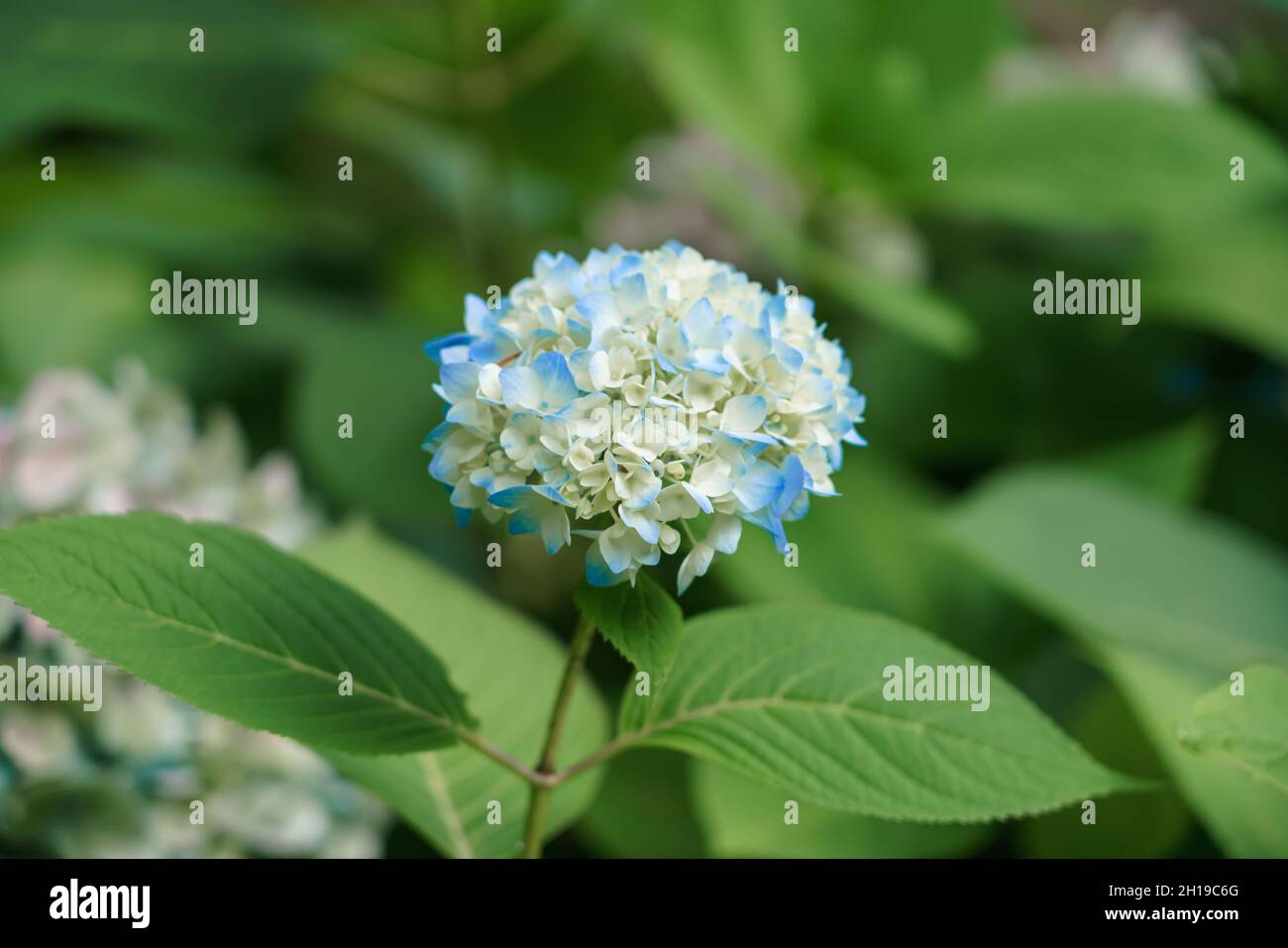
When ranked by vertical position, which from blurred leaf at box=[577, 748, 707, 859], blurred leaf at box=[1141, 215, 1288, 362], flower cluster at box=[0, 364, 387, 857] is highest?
blurred leaf at box=[1141, 215, 1288, 362]

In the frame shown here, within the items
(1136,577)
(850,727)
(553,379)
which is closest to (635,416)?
(553,379)

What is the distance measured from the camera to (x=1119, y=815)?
61cm

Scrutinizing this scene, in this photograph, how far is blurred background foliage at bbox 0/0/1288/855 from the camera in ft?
2.27

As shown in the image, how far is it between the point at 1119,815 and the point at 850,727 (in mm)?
322

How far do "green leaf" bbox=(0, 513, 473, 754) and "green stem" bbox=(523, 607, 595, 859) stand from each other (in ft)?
0.09

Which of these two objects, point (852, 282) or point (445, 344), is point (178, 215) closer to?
point (852, 282)

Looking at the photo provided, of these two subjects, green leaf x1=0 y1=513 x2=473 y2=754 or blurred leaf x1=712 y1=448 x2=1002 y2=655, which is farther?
blurred leaf x1=712 y1=448 x2=1002 y2=655

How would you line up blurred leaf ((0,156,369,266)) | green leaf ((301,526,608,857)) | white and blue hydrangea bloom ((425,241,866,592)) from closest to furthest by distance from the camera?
white and blue hydrangea bloom ((425,241,866,592)) → green leaf ((301,526,608,857)) → blurred leaf ((0,156,369,266))

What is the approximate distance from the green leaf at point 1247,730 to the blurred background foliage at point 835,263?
0.62 ft
